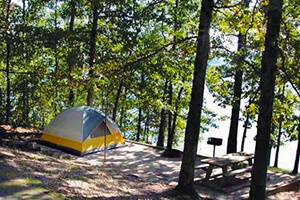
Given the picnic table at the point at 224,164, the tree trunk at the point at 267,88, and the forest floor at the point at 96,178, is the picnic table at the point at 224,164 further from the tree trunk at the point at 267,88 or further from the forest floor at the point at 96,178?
the tree trunk at the point at 267,88

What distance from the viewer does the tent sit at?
11.0 metres

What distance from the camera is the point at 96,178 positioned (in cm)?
681

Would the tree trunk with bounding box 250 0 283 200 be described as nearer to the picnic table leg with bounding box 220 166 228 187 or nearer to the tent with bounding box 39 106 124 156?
the picnic table leg with bounding box 220 166 228 187

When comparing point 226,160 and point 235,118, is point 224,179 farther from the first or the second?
point 235,118

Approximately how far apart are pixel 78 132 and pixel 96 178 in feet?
15.0

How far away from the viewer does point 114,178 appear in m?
7.49

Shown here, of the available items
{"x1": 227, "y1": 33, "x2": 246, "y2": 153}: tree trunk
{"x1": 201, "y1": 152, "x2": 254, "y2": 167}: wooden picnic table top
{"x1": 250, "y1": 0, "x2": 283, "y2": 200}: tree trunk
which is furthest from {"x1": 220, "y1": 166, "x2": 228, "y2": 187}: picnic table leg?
{"x1": 227, "y1": 33, "x2": 246, "y2": 153}: tree trunk

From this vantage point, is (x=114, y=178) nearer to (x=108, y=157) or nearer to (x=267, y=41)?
(x=108, y=157)

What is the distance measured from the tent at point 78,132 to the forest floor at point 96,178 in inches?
18.6

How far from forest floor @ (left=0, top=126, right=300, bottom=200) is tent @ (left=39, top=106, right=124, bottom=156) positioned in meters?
0.47

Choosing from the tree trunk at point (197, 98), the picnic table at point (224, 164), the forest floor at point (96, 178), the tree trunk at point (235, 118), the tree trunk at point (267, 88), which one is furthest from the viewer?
the tree trunk at point (235, 118)

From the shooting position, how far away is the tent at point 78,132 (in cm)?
1103

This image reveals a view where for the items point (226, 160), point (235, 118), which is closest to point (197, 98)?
point (226, 160)

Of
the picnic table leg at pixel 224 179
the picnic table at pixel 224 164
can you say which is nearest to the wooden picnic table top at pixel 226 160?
the picnic table at pixel 224 164
